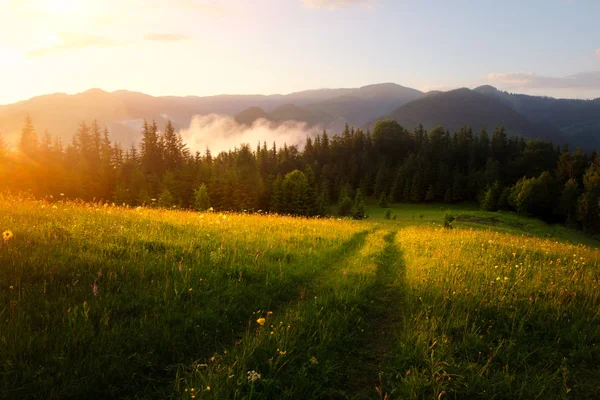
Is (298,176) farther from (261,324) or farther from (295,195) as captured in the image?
(261,324)

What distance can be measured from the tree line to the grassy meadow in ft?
74.3

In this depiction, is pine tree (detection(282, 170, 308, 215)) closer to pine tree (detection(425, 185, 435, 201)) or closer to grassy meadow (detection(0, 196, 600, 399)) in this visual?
pine tree (detection(425, 185, 435, 201))

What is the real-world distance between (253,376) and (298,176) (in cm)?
7412

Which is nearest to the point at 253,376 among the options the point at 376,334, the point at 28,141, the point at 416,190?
the point at 376,334

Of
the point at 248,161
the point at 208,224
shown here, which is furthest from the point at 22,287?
the point at 248,161

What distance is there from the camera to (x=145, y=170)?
8625 centimetres

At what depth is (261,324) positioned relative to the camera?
180 inches

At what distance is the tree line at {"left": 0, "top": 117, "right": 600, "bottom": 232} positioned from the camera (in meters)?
67.6

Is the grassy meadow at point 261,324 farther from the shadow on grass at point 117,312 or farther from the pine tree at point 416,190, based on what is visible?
the pine tree at point 416,190

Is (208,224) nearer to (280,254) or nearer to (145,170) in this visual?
(280,254)

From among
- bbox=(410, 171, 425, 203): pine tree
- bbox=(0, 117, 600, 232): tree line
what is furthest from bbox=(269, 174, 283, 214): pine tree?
bbox=(410, 171, 425, 203): pine tree

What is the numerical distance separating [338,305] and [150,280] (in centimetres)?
354

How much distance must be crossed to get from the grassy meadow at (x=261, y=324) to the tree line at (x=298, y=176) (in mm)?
22660

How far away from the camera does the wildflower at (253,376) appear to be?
3346 millimetres
